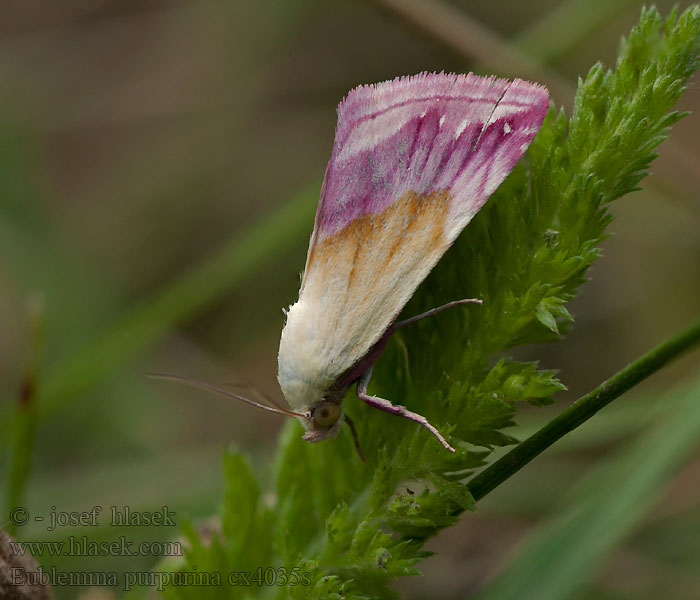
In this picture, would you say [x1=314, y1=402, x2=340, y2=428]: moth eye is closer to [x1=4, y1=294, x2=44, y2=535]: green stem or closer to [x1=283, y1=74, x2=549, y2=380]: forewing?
[x1=283, y1=74, x2=549, y2=380]: forewing

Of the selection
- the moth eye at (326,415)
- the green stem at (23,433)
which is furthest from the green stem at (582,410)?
the green stem at (23,433)

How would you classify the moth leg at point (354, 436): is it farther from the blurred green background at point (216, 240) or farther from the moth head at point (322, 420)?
the blurred green background at point (216, 240)

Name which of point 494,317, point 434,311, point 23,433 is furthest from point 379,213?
point 23,433

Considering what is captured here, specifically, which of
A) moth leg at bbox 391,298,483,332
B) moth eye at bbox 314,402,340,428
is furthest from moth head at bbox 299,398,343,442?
moth leg at bbox 391,298,483,332

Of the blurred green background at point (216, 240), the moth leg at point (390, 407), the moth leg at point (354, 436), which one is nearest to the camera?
the moth leg at point (390, 407)

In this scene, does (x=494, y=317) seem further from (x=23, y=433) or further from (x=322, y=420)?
(x=23, y=433)
